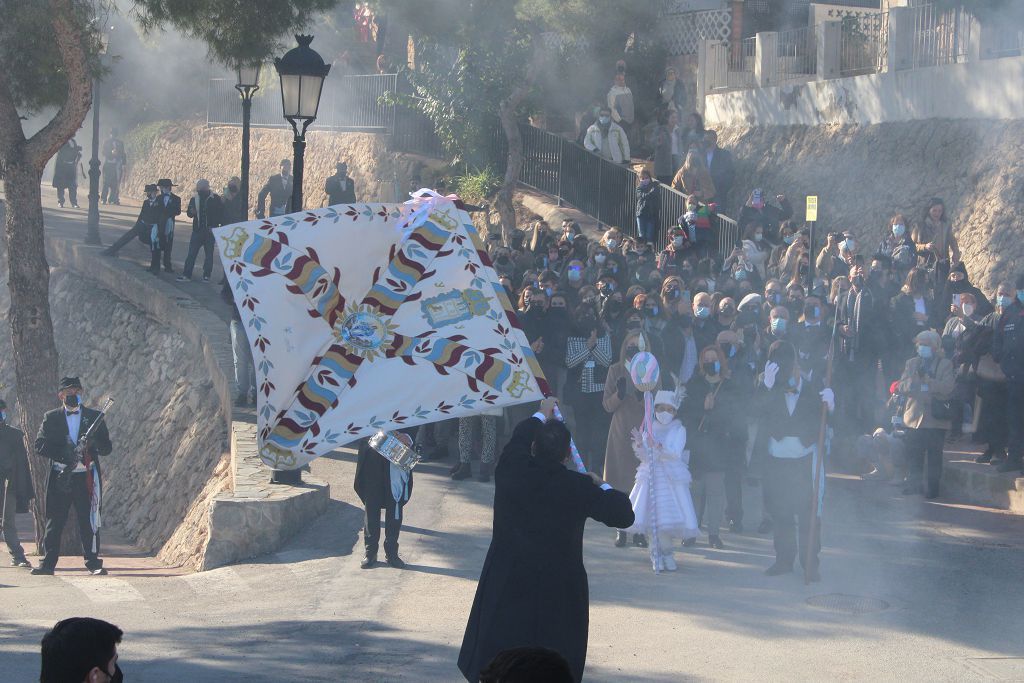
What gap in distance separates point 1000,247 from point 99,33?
447 inches

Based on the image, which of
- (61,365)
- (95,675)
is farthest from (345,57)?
(95,675)

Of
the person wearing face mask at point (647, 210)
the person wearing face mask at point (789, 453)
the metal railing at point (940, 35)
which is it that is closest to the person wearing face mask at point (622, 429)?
the person wearing face mask at point (789, 453)

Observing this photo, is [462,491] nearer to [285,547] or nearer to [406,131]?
[285,547]

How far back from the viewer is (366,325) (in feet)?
22.1

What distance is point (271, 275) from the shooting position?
656cm

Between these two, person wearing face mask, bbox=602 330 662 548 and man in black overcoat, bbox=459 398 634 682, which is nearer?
man in black overcoat, bbox=459 398 634 682

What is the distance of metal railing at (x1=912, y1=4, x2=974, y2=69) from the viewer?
801 inches

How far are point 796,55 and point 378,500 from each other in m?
16.5

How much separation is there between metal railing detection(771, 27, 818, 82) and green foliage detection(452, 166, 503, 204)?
5.61 m

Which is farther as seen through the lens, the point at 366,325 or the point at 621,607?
the point at 621,607

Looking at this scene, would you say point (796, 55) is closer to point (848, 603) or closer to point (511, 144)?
point (511, 144)

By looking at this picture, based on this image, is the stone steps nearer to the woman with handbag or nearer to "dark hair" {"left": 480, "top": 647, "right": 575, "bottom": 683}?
the woman with handbag

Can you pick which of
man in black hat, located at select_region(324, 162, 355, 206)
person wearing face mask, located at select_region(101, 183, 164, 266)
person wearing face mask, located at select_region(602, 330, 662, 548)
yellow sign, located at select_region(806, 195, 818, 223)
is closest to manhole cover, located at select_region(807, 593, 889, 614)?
person wearing face mask, located at select_region(602, 330, 662, 548)

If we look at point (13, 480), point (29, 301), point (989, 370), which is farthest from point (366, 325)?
point (29, 301)
